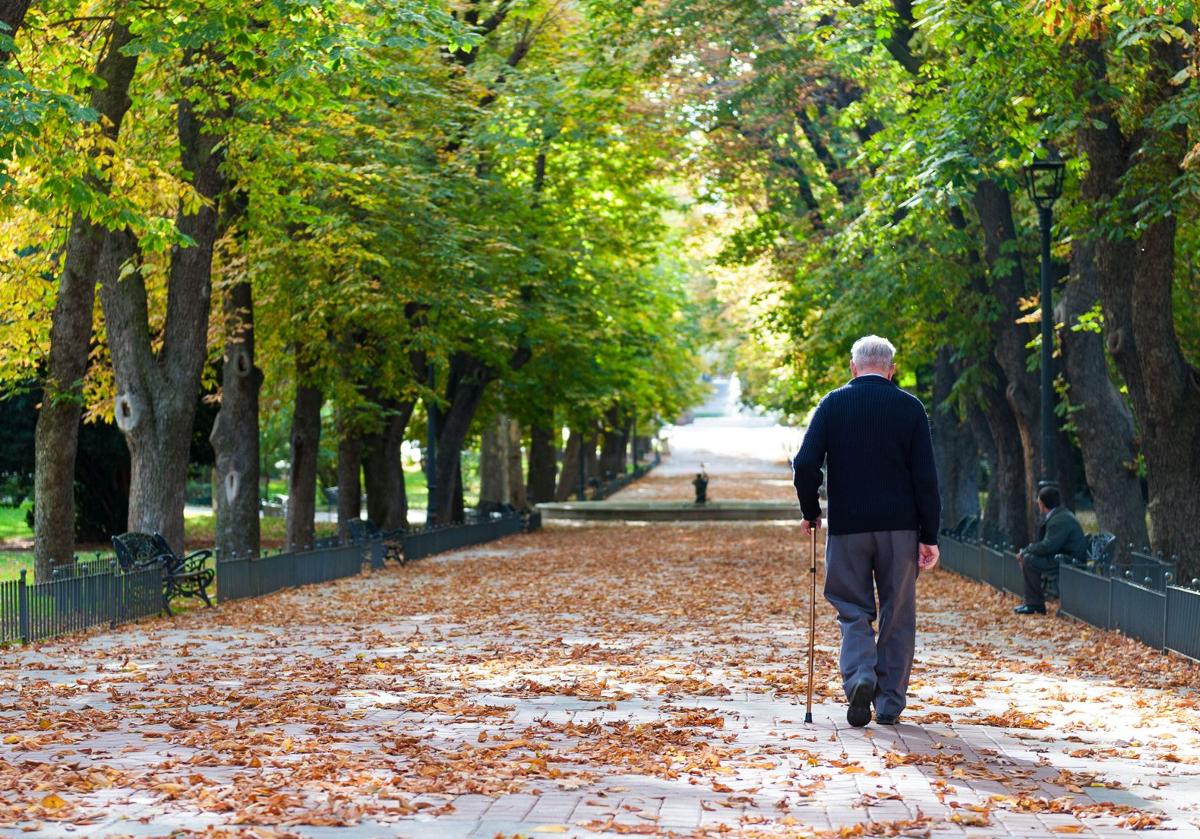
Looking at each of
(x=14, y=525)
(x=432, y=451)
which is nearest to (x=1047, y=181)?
(x=432, y=451)

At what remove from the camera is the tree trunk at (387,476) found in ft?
99.2

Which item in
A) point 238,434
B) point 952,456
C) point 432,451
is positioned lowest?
point 952,456

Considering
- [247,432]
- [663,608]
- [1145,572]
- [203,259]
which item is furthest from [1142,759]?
[247,432]

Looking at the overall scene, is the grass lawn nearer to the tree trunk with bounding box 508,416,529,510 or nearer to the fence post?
the tree trunk with bounding box 508,416,529,510

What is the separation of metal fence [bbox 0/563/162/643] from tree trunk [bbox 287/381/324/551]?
7969mm

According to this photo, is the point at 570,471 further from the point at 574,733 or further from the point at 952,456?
the point at 574,733

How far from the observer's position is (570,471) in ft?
183

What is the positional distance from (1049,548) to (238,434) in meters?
11.3

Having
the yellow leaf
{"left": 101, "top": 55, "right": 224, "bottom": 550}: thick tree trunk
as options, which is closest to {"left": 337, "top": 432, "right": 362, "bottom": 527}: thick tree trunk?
{"left": 101, "top": 55, "right": 224, "bottom": 550}: thick tree trunk

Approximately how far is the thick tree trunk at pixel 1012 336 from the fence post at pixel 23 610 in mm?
12621

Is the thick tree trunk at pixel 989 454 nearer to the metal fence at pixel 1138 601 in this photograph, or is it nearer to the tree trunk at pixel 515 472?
the metal fence at pixel 1138 601

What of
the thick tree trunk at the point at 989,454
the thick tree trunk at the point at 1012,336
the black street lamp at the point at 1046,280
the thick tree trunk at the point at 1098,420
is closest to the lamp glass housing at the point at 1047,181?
the black street lamp at the point at 1046,280

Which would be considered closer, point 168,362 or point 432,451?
point 168,362

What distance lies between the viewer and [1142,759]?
8250mm
